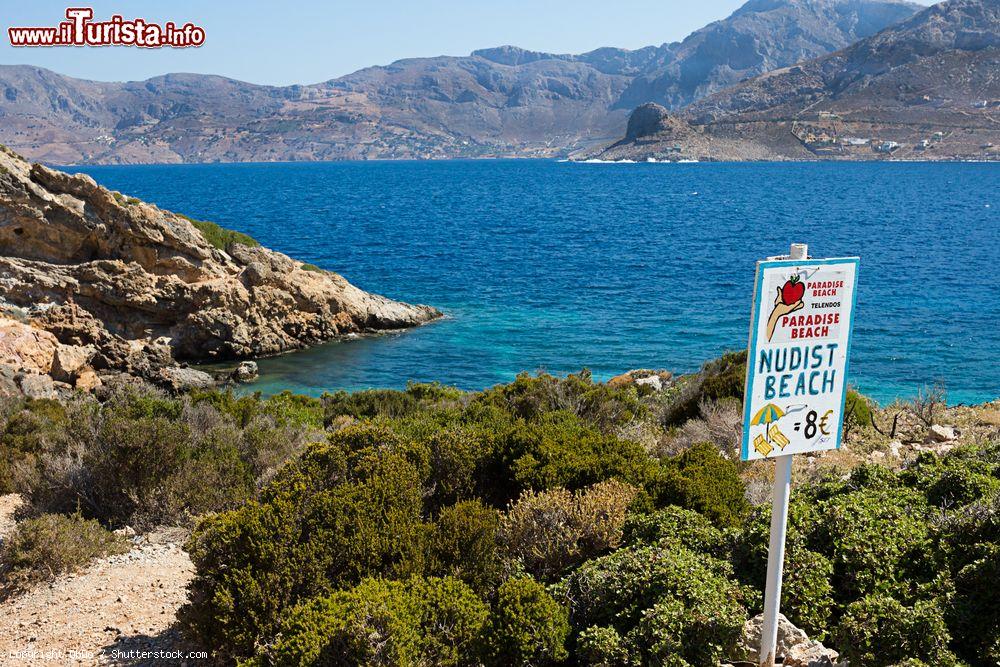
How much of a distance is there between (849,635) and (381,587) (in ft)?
10.1

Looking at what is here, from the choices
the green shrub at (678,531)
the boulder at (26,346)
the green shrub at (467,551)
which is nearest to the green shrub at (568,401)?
the green shrub at (678,531)

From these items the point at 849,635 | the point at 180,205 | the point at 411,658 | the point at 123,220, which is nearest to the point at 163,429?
the point at 411,658

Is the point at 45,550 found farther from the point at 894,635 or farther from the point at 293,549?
the point at 894,635

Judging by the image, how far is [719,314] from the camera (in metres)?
31.5

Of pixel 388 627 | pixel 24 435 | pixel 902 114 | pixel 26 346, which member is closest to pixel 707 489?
pixel 388 627

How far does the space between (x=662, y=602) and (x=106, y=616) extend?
15.3 ft

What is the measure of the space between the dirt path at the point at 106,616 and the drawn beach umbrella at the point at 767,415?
172 inches

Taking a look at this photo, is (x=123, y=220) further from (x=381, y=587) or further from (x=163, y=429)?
(x=381, y=587)

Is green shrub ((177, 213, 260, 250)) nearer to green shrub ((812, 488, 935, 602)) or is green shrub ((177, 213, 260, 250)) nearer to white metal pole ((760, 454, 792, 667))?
green shrub ((812, 488, 935, 602))

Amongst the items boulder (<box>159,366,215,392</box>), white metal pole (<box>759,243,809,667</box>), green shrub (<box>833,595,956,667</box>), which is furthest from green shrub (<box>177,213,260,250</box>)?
green shrub (<box>833,595,956,667</box>)

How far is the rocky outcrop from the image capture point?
2342 centimetres

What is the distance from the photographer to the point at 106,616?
21.9 feet

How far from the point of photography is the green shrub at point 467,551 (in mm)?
6160

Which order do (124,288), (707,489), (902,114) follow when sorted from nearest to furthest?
1. (707,489)
2. (124,288)
3. (902,114)
